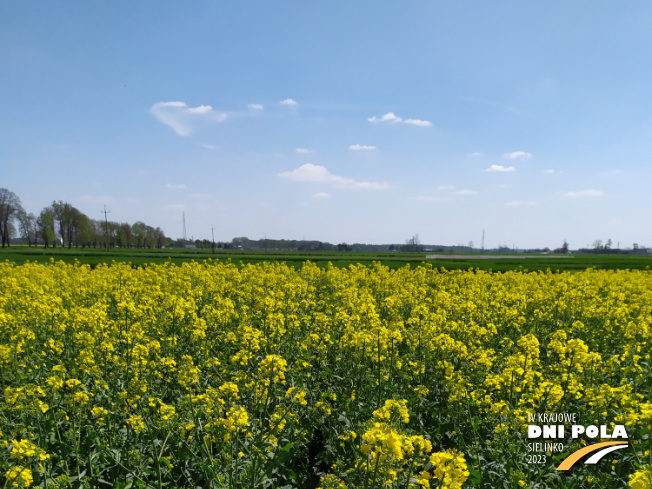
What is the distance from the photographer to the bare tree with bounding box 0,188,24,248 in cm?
7735

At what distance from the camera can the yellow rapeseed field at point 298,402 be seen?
3.30 m

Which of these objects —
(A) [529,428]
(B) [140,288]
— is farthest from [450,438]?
(B) [140,288]

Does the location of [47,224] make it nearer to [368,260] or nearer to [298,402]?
[368,260]

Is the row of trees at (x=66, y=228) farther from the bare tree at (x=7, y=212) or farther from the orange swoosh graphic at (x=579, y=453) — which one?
the orange swoosh graphic at (x=579, y=453)

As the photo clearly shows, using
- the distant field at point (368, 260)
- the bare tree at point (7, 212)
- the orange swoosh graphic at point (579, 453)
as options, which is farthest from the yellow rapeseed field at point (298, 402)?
the bare tree at point (7, 212)

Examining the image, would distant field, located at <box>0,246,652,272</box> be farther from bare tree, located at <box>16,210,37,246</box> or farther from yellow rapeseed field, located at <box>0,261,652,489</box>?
bare tree, located at <box>16,210,37,246</box>

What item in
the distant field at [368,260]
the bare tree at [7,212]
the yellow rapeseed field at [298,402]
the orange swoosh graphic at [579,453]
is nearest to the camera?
the yellow rapeseed field at [298,402]

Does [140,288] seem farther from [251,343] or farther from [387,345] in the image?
[387,345]

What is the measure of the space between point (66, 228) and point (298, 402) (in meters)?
110

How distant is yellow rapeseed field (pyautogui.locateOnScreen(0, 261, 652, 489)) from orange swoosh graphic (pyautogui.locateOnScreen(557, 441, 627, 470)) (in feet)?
0.25

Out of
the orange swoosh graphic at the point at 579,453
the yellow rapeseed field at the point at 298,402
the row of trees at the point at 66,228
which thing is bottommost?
the orange swoosh graphic at the point at 579,453

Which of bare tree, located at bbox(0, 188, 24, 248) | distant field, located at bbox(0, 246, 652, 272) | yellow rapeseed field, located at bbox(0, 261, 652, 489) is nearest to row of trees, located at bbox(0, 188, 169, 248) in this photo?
bare tree, located at bbox(0, 188, 24, 248)

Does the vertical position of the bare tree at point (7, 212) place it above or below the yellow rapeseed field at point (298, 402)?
above

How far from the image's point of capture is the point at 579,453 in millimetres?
3951
